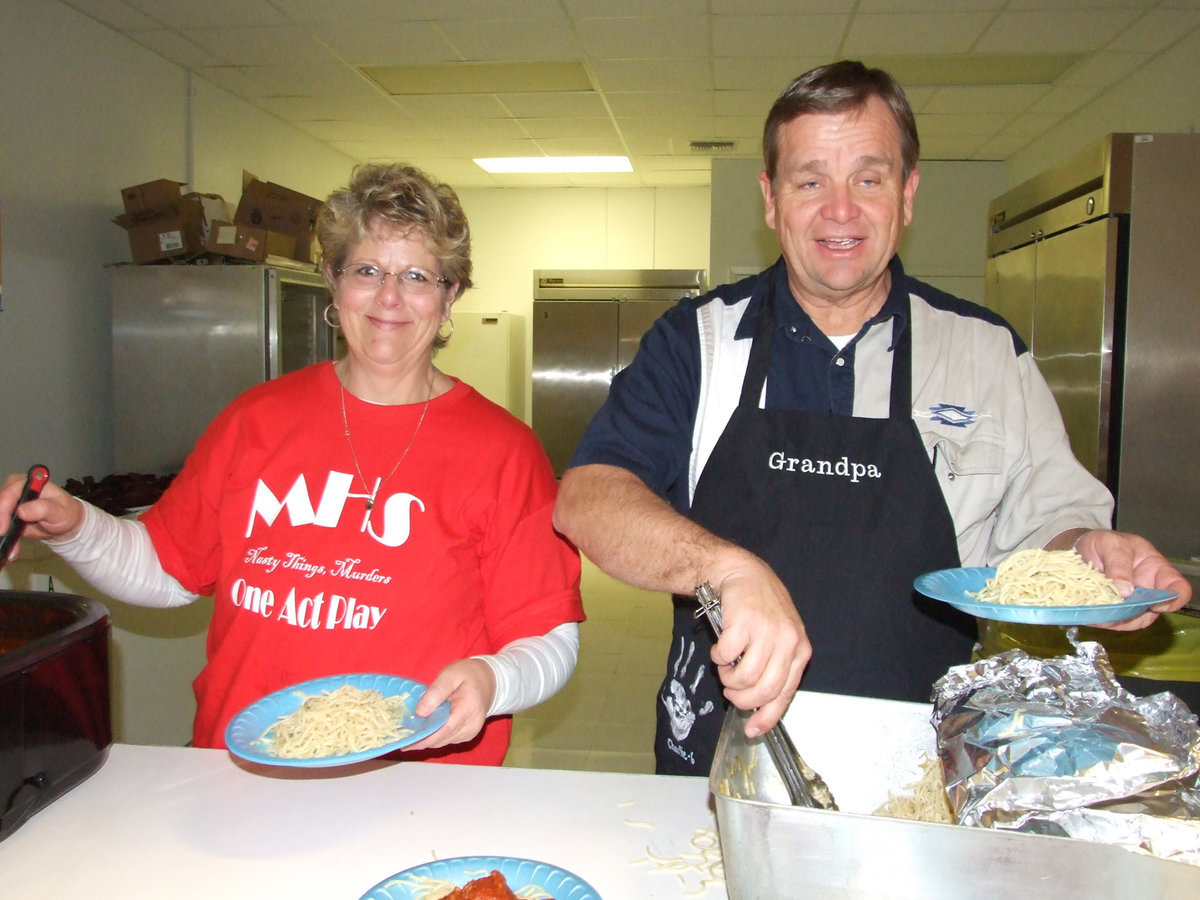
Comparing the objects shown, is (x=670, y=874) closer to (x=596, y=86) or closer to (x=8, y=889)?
(x=8, y=889)

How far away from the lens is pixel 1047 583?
120 cm

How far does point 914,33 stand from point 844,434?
3883 mm

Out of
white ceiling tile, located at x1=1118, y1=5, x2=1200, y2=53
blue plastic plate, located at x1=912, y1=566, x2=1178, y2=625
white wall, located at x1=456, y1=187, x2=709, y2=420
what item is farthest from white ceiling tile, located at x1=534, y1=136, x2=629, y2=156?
blue plastic plate, located at x1=912, y1=566, x2=1178, y2=625

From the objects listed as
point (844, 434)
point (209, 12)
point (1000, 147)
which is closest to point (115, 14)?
point (209, 12)

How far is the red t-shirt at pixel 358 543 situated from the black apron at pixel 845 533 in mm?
359

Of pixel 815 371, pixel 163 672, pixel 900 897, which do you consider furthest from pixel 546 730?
pixel 900 897

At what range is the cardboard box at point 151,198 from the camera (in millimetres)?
4410

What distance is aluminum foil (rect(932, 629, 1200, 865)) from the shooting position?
0.81 metres

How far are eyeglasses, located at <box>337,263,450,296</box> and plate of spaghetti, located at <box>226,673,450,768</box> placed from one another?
77 centimetres

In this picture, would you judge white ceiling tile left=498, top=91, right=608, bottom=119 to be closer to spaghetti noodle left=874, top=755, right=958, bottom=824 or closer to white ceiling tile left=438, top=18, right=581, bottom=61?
white ceiling tile left=438, top=18, right=581, bottom=61

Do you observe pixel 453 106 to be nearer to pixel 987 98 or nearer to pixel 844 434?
pixel 987 98

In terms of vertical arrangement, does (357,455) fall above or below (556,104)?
below

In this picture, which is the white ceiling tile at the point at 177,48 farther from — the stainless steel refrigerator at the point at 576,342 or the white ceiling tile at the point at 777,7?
the stainless steel refrigerator at the point at 576,342

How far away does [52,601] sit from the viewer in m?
1.35
